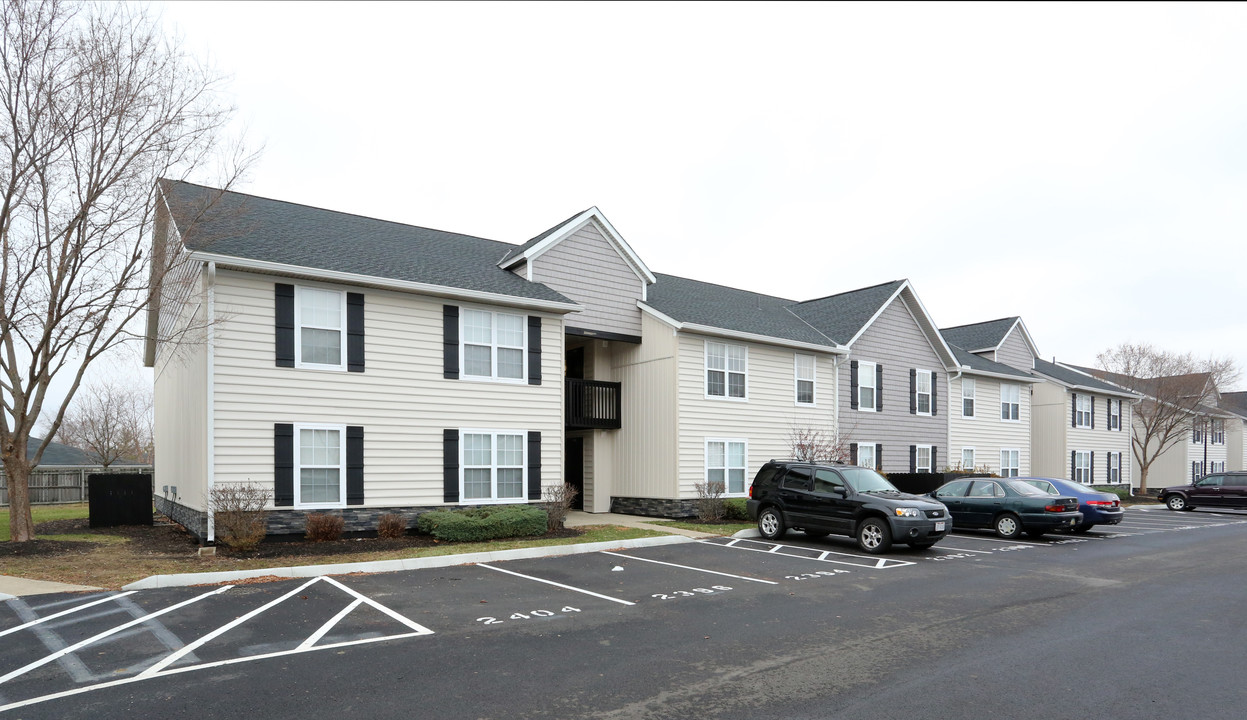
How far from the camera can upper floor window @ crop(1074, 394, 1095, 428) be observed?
37.6 meters

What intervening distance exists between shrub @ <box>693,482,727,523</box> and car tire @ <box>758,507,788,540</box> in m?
2.88

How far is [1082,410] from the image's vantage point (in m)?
38.1

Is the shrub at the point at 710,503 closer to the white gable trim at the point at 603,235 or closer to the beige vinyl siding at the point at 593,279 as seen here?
the beige vinyl siding at the point at 593,279

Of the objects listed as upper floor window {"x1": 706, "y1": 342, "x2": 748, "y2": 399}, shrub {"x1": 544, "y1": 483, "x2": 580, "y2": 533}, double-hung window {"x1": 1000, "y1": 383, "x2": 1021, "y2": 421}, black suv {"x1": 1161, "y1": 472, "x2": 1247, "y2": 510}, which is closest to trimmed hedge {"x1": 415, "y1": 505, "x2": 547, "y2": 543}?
shrub {"x1": 544, "y1": 483, "x2": 580, "y2": 533}

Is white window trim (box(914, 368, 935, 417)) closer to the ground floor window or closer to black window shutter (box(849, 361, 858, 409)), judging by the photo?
black window shutter (box(849, 361, 858, 409))

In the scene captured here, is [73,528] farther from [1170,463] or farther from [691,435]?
[1170,463]

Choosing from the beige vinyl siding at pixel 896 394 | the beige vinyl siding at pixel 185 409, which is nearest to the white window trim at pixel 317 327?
the beige vinyl siding at pixel 185 409

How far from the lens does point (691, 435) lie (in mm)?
21250

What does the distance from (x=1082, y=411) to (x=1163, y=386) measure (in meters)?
6.65

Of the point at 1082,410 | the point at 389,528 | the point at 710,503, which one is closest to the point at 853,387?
the point at 710,503

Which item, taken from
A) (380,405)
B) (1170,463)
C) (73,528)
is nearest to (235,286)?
(380,405)

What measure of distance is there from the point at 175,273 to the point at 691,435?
1373 centimetres

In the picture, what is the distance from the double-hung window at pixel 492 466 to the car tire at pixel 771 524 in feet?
18.8

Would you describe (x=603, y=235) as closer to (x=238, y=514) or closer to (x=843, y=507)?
(x=843, y=507)
